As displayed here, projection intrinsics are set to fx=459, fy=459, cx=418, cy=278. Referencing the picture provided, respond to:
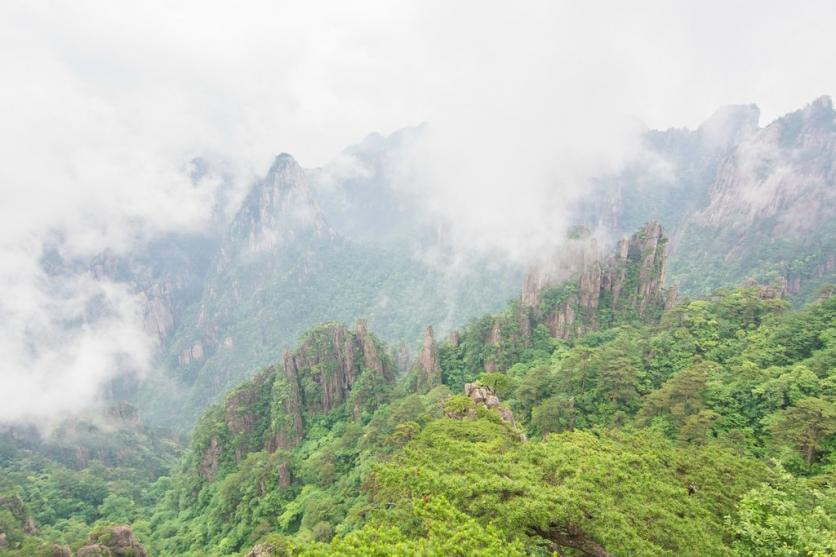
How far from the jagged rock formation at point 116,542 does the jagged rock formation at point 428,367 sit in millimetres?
30938

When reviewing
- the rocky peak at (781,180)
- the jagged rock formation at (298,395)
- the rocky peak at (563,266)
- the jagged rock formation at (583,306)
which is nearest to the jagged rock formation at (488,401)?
the jagged rock formation at (298,395)

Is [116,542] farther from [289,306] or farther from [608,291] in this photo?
[289,306]

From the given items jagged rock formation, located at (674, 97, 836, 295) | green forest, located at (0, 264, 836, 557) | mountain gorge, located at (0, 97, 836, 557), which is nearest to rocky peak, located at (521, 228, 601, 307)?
mountain gorge, located at (0, 97, 836, 557)

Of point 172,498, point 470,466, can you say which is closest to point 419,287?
point 172,498

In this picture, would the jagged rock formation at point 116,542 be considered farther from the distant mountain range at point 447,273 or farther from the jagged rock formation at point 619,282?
the distant mountain range at point 447,273

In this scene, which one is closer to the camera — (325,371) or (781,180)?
(325,371)

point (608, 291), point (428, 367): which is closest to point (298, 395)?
point (428, 367)

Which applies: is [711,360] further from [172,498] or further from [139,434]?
[139,434]

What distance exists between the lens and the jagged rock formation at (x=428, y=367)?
2207 inches

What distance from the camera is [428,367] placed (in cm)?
5734

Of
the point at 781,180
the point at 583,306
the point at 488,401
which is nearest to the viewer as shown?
the point at 488,401

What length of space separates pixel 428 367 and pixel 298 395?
633 inches

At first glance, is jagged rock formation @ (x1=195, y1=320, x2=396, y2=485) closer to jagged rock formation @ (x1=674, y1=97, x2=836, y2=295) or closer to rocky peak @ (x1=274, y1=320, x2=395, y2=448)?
rocky peak @ (x1=274, y1=320, x2=395, y2=448)

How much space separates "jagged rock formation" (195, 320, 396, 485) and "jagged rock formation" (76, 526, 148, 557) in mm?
19667
